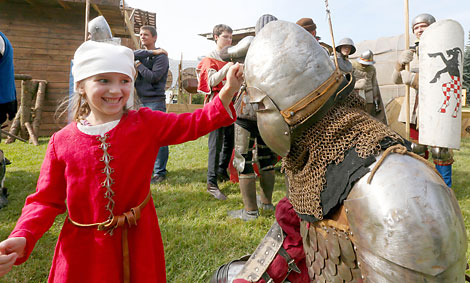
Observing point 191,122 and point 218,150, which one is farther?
point 218,150

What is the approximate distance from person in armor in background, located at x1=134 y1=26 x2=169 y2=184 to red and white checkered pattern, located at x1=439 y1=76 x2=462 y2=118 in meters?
3.35

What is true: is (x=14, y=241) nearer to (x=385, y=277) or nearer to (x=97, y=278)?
(x=97, y=278)

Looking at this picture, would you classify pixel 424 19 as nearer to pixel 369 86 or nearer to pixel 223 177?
pixel 369 86

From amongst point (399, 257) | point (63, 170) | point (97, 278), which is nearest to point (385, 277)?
point (399, 257)

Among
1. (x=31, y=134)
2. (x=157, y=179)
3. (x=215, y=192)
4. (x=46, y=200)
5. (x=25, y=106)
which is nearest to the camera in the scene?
(x=46, y=200)

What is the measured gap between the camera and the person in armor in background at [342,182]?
38.5 inches

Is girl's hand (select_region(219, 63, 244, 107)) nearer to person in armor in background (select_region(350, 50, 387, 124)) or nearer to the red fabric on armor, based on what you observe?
the red fabric on armor

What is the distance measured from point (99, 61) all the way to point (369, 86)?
199 inches

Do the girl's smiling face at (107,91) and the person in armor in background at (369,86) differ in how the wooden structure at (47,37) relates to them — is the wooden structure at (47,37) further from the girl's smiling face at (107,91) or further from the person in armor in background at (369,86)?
the girl's smiling face at (107,91)

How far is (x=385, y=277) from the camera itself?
3.36 feet

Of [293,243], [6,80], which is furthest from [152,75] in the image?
[293,243]

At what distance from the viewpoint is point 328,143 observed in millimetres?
1255

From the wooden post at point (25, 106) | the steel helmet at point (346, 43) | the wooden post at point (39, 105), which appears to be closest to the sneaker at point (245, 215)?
the steel helmet at point (346, 43)

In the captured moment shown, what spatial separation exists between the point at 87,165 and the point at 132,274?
1.72ft
